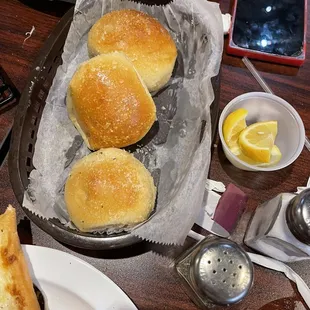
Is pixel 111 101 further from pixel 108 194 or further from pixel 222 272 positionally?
pixel 222 272

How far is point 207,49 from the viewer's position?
102 centimetres

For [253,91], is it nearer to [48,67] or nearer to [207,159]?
[207,159]

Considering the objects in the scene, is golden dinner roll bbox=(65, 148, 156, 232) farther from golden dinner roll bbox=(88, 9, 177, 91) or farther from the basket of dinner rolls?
golden dinner roll bbox=(88, 9, 177, 91)

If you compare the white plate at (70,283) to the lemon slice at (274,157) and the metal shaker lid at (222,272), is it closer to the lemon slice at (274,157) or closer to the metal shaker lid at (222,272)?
the metal shaker lid at (222,272)

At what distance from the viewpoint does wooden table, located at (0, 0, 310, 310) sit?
93cm

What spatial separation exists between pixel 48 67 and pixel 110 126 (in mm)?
224

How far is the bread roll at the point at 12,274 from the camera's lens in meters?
0.80

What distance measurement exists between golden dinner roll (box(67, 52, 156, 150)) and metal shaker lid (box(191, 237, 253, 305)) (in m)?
0.29

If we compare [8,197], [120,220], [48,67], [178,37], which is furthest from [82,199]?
[178,37]

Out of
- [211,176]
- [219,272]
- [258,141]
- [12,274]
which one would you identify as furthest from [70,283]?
[258,141]

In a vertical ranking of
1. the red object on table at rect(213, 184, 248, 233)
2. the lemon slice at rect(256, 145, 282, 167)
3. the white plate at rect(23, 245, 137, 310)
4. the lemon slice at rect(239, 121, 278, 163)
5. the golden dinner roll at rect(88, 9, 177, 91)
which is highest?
the golden dinner roll at rect(88, 9, 177, 91)

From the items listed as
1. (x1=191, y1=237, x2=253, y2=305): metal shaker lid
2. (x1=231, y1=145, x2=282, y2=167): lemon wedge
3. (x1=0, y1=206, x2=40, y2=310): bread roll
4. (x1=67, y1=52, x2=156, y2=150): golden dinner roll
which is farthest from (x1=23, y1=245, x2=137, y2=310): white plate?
(x1=231, y1=145, x2=282, y2=167): lemon wedge

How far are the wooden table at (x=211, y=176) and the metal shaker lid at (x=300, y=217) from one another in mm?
146

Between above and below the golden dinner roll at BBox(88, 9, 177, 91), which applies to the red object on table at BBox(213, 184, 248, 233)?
below
